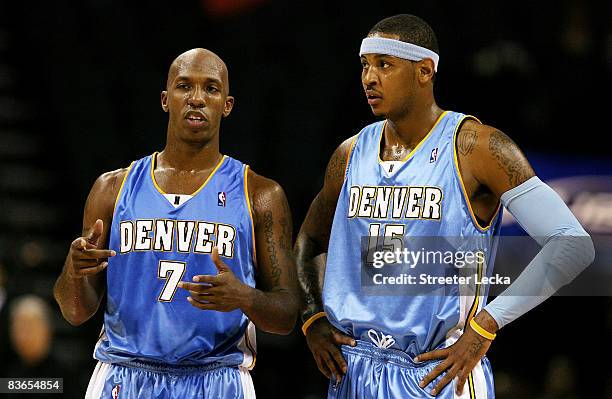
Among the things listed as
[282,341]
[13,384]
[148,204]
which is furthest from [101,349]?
[282,341]

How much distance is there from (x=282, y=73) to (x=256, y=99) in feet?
0.95

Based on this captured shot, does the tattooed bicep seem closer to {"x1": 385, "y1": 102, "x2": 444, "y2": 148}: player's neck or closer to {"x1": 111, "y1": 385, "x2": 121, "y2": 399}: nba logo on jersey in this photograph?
{"x1": 385, "y1": 102, "x2": 444, "y2": 148}: player's neck

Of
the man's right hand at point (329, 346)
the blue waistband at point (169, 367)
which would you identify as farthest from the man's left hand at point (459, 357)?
the blue waistband at point (169, 367)

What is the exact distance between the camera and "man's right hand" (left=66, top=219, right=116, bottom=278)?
374 cm

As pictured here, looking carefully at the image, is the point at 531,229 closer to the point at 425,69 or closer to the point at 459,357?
the point at 459,357

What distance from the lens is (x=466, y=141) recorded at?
13.4ft

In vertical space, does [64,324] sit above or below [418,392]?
below

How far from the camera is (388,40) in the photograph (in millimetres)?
4148

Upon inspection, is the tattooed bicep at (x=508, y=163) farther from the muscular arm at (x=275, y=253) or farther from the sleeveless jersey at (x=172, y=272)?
the sleeveless jersey at (x=172, y=272)

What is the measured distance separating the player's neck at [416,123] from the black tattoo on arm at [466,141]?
16 cm

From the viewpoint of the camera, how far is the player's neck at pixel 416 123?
4.22 metres

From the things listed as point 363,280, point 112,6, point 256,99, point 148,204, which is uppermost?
point 112,6

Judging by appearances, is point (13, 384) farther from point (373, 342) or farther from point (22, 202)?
point (373, 342)

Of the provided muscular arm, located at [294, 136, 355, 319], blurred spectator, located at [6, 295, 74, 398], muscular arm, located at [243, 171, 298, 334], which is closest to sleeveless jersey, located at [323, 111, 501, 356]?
muscular arm, located at [294, 136, 355, 319]
